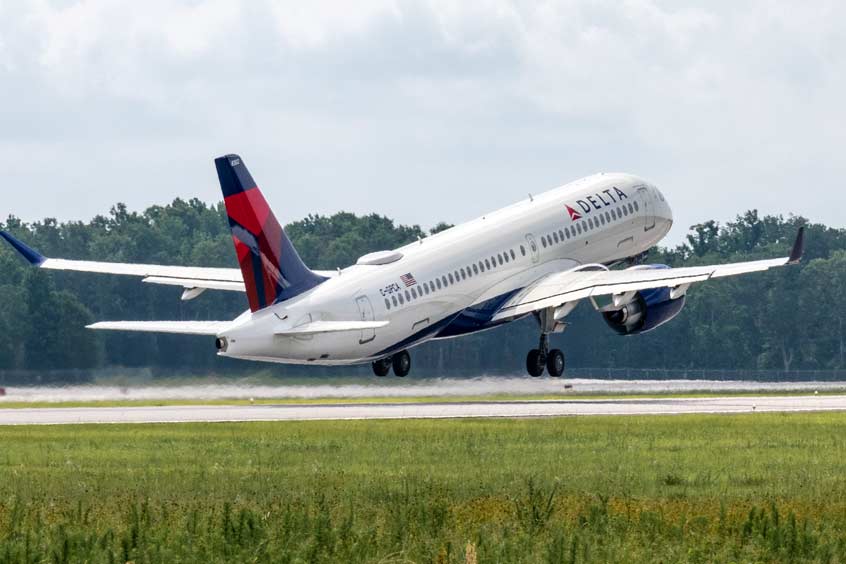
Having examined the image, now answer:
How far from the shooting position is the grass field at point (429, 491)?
29.7 meters

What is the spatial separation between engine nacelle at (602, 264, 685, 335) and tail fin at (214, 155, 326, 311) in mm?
15127

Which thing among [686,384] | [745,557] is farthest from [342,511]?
[686,384]

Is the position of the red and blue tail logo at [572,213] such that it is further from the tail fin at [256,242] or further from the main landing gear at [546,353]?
the tail fin at [256,242]

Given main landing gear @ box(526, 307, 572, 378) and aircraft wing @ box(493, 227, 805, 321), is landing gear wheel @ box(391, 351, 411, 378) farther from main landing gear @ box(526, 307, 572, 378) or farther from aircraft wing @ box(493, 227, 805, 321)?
main landing gear @ box(526, 307, 572, 378)

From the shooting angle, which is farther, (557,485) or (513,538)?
(557,485)

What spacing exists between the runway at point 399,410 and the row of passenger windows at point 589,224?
641 cm

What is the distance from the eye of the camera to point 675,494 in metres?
38.6

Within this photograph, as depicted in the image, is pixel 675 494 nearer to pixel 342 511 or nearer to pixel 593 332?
pixel 342 511

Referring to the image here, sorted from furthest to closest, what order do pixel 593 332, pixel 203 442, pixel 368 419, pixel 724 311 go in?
pixel 724 311, pixel 593 332, pixel 368 419, pixel 203 442

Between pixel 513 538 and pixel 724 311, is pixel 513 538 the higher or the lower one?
the lower one

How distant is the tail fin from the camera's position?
5991 cm

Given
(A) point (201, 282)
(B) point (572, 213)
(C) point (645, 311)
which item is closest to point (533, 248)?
(B) point (572, 213)

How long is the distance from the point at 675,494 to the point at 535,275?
35123 millimetres

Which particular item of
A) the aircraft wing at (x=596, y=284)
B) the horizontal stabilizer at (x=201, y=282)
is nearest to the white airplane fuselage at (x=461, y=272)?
the aircraft wing at (x=596, y=284)
